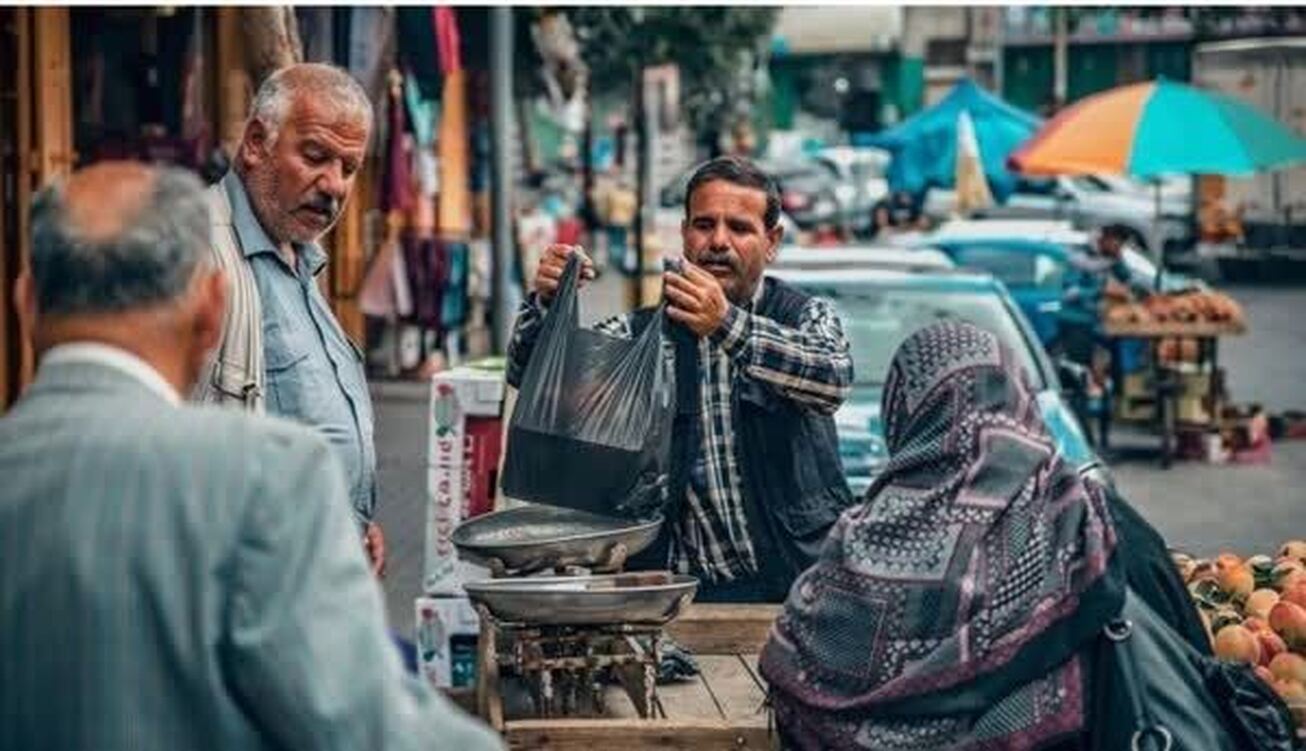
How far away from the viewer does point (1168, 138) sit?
16.9 m

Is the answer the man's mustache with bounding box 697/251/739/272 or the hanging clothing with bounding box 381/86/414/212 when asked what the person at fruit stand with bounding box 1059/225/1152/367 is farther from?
the man's mustache with bounding box 697/251/739/272

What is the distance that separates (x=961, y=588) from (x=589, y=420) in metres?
1.35

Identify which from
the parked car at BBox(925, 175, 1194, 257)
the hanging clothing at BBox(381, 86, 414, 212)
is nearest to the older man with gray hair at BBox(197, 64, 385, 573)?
the hanging clothing at BBox(381, 86, 414, 212)

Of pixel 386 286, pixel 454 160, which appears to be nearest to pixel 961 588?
pixel 386 286

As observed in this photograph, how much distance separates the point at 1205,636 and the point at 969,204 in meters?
25.2

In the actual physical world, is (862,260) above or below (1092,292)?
above

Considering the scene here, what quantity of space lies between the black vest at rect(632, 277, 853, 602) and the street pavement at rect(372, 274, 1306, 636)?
482 cm

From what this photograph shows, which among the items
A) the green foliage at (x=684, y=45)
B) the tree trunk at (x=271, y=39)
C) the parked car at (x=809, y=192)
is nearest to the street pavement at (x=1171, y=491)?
the tree trunk at (x=271, y=39)

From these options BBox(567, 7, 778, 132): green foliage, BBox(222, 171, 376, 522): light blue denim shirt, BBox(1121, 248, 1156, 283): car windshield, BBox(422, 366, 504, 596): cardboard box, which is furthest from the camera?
BBox(567, 7, 778, 132): green foliage

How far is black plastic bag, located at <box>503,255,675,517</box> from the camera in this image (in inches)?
210

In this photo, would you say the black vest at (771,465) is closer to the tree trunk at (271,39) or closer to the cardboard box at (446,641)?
the cardboard box at (446,641)

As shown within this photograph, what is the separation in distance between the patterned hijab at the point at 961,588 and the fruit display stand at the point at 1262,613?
0.68m

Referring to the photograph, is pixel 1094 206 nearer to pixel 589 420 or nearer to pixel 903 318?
pixel 903 318

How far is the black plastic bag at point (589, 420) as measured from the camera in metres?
5.32
